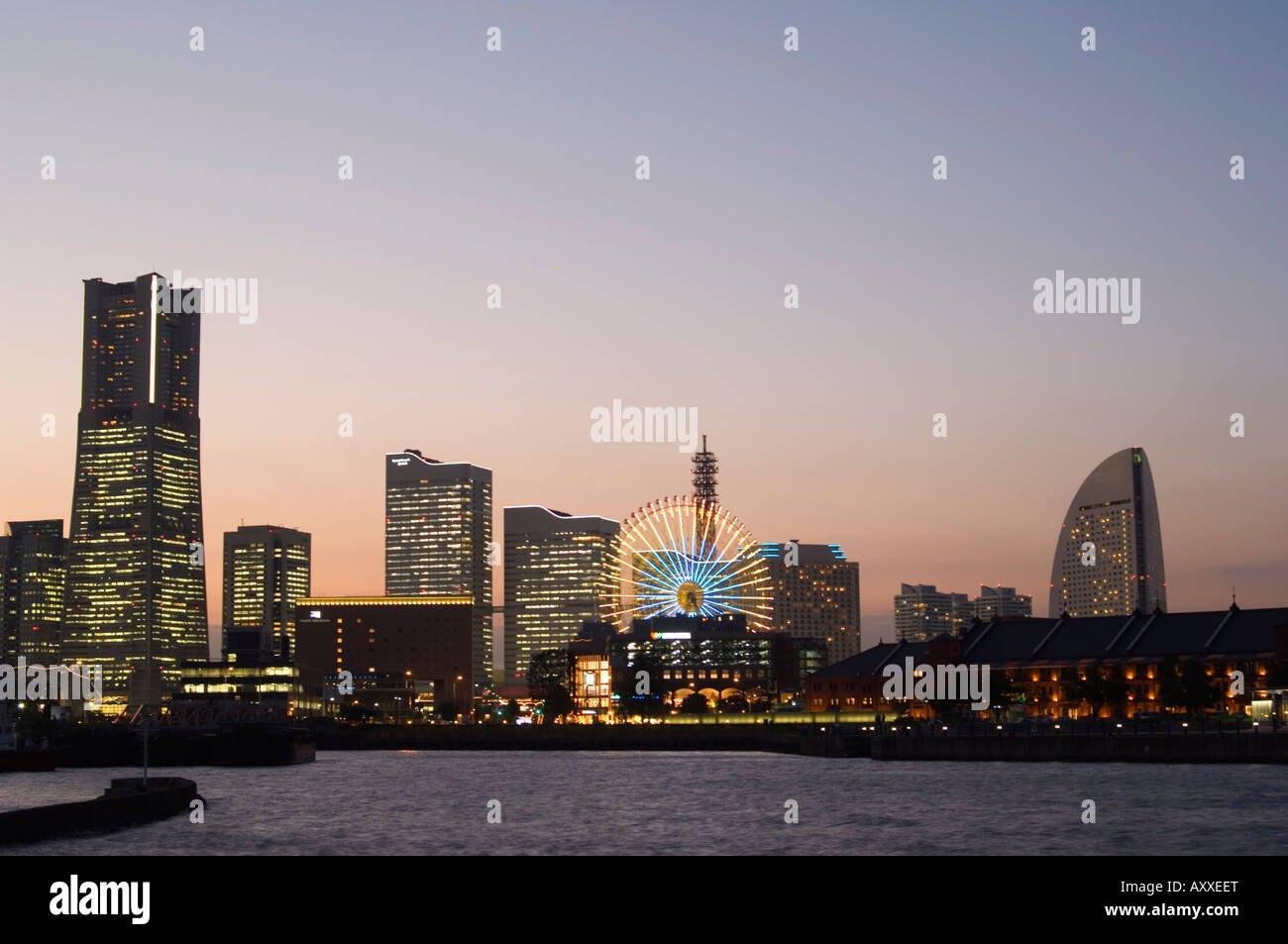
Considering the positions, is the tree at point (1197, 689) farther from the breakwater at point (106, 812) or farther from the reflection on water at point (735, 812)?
the breakwater at point (106, 812)

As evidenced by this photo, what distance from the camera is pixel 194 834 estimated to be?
74000 millimetres

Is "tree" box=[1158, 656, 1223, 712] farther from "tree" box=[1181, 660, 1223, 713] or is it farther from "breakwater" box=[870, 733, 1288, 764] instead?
"breakwater" box=[870, 733, 1288, 764]

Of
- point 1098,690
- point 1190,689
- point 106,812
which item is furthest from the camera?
point 1098,690

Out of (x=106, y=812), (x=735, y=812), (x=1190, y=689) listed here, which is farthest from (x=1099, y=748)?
(x=106, y=812)

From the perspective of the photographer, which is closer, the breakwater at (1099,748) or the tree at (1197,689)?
the breakwater at (1099,748)

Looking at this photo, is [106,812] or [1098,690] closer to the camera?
[106,812]

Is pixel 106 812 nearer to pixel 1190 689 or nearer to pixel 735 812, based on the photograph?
pixel 735 812

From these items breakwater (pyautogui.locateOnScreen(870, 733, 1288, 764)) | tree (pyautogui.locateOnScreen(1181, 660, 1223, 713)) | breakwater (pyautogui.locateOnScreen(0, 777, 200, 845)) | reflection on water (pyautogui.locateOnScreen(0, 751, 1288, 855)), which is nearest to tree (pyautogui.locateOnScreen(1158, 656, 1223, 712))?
tree (pyautogui.locateOnScreen(1181, 660, 1223, 713))

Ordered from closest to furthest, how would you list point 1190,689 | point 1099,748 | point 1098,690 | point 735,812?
1. point 735,812
2. point 1099,748
3. point 1190,689
4. point 1098,690

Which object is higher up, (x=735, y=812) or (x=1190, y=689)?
(x=1190, y=689)

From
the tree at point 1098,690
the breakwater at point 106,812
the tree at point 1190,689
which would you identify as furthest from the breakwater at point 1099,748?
the breakwater at point 106,812
